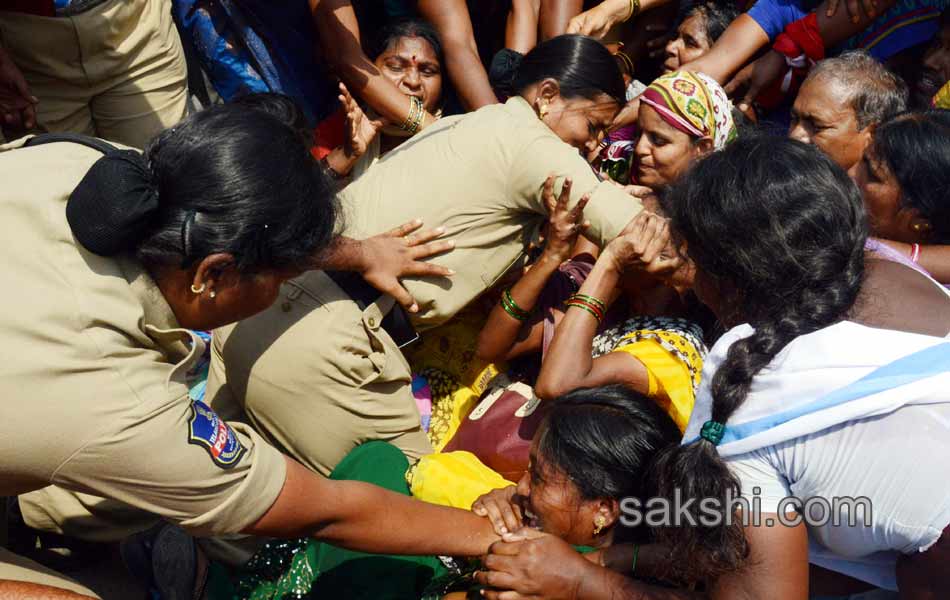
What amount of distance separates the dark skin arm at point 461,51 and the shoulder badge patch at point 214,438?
233cm

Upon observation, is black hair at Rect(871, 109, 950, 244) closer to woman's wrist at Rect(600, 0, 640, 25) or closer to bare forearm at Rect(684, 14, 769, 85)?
bare forearm at Rect(684, 14, 769, 85)

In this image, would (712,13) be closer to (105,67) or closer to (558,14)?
(558,14)

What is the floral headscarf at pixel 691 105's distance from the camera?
10.8 feet

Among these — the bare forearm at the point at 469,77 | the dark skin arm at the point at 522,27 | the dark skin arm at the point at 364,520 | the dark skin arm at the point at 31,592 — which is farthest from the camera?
the dark skin arm at the point at 522,27

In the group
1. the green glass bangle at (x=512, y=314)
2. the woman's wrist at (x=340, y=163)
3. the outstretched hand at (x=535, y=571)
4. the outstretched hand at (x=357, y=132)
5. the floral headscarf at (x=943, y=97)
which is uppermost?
the floral headscarf at (x=943, y=97)

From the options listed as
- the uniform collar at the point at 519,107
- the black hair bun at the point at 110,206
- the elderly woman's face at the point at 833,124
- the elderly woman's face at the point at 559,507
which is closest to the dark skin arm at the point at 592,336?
the elderly woman's face at the point at 559,507

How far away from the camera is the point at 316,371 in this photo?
2.64 metres

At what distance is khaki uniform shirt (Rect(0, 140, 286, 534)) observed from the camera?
1701 mm

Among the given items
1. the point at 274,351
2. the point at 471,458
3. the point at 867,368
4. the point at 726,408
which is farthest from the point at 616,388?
the point at 274,351

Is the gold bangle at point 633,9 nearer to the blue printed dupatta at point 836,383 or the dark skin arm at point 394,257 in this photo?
the dark skin arm at point 394,257

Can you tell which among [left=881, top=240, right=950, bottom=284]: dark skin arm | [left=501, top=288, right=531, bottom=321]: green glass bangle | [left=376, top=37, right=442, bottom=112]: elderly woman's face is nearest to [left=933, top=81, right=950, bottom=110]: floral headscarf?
[left=881, top=240, right=950, bottom=284]: dark skin arm

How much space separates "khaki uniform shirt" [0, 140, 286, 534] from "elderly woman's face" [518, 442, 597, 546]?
720 mm

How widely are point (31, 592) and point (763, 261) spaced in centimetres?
163

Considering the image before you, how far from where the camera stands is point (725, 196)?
183 centimetres
